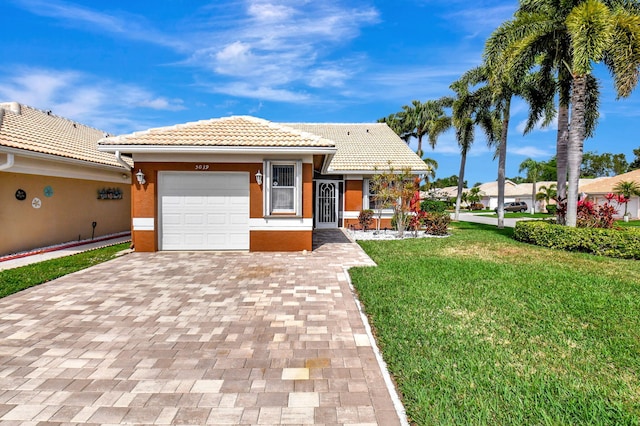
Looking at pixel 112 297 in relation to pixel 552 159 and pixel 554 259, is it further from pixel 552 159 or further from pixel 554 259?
pixel 552 159

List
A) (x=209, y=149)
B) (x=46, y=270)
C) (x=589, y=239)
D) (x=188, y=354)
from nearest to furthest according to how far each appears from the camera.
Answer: (x=188, y=354), (x=46, y=270), (x=209, y=149), (x=589, y=239)

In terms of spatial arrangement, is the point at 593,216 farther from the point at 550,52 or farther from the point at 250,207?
the point at 250,207

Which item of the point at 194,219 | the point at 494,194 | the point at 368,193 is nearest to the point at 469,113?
the point at 368,193

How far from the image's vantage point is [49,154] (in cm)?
1005

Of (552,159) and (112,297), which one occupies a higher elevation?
(552,159)

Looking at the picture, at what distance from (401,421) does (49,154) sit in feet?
40.9

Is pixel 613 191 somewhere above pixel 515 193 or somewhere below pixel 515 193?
below

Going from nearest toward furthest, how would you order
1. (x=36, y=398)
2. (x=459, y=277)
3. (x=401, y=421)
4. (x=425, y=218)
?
(x=401, y=421), (x=36, y=398), (x=459, y=277), (x=425, y=218)

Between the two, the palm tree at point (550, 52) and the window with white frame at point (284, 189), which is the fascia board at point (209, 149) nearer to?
the window with white frame at point (284, 189)

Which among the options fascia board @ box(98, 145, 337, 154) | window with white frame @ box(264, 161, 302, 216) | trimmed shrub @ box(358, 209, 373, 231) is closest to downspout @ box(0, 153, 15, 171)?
fascia board @ box(98, 145, 337, 154)

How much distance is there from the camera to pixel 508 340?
4.10 m

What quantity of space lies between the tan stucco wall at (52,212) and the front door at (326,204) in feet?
31.9

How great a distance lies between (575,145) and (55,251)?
19.0 metres

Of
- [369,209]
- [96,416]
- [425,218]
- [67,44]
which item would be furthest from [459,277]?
[67,44]
